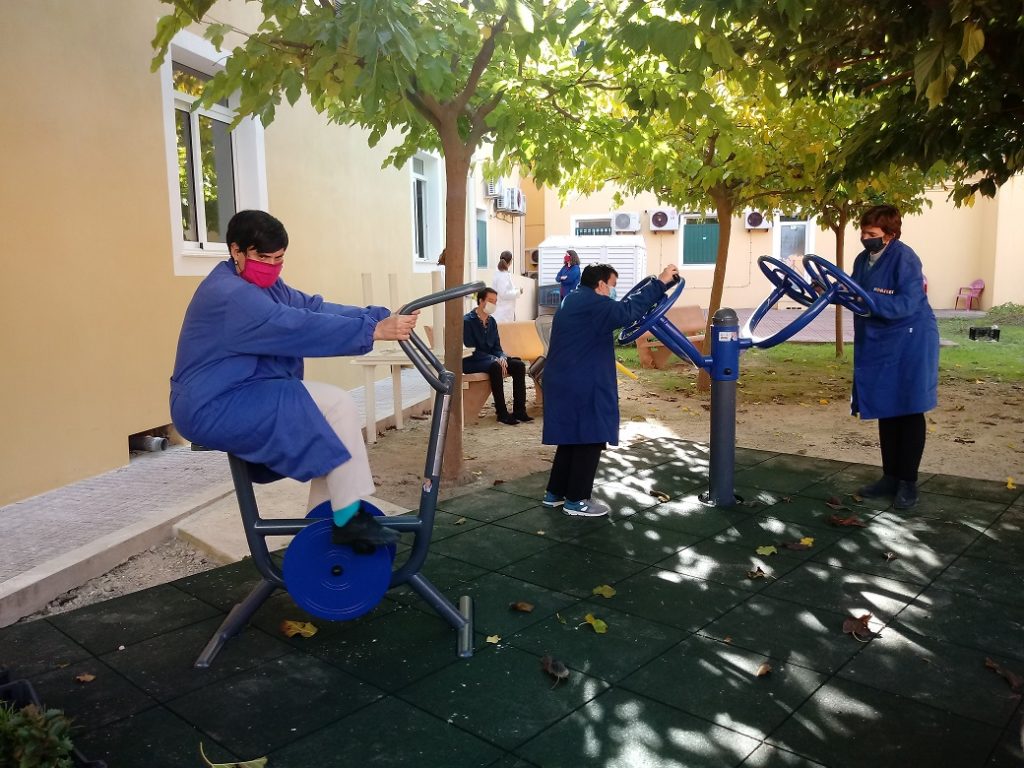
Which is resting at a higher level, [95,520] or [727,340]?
[727,340]

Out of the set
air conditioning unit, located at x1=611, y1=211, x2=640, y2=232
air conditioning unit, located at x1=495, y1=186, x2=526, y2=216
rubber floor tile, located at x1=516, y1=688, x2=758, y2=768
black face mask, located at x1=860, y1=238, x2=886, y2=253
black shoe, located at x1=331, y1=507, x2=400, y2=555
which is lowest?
rubber floor tile, located at x1=516, y1=688, x2=758, y2=768

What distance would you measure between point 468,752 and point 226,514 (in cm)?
283

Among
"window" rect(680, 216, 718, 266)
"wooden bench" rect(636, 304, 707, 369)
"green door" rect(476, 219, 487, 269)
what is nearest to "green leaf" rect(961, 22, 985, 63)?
"wooden bench" rect(636, 304, 707, 369)

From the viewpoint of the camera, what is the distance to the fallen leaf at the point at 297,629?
3.33m

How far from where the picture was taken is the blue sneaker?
16.1 feet

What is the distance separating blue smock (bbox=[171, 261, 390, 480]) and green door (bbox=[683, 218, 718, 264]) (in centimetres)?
2269

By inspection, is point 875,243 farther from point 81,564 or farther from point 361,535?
point 81,564

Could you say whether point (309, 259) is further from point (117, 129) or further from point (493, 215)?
point (493, 215)

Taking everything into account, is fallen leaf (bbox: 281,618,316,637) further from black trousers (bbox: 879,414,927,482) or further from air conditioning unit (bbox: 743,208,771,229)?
air conditioning unit (bbox: 743,208,771,229)

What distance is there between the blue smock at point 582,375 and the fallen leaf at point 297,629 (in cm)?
197

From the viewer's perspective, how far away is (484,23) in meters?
4.82

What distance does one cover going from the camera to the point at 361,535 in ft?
9.83

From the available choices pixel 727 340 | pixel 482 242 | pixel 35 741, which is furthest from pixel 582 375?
pixel 482 242

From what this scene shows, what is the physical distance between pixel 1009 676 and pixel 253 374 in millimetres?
2820
